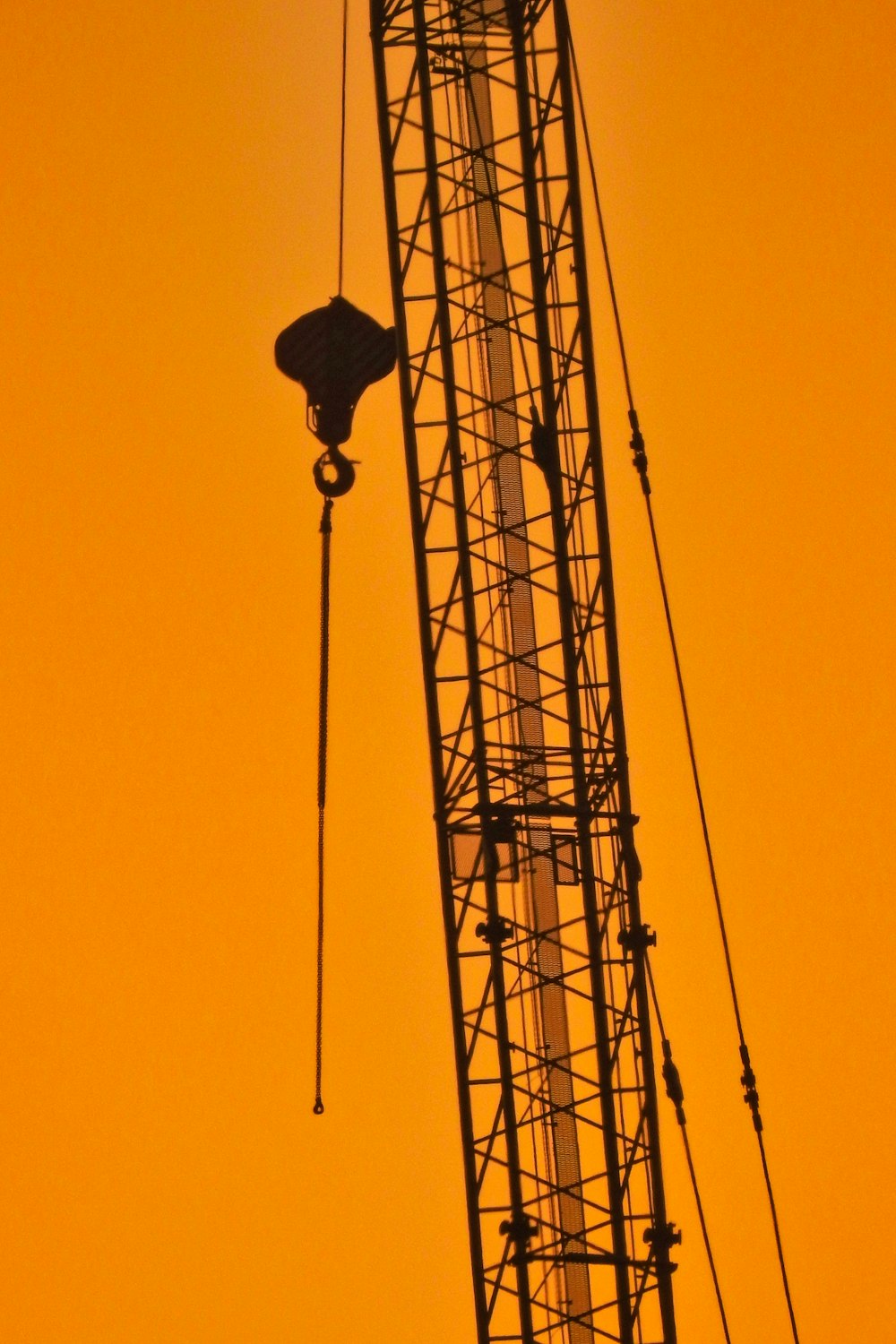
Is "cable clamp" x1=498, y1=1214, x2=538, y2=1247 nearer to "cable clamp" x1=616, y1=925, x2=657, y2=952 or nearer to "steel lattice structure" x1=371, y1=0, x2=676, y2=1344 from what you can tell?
"steel lattice structure" x1=371, y1=0, x2=676, y2=1344

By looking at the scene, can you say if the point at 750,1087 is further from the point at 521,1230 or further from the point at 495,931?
the point at 495,931

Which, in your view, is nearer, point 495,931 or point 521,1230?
point 521,1230

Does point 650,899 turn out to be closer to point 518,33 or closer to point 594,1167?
point 594,1167

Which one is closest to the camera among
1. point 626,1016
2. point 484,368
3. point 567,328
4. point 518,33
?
point 518,33

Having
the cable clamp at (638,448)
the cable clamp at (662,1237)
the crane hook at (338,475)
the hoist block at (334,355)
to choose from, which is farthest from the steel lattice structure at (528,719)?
the cable clamp at (638,448)

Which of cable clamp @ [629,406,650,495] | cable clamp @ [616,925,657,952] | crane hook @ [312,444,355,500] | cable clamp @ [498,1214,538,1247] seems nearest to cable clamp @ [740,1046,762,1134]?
cable clamp @ [616,925,657,952]

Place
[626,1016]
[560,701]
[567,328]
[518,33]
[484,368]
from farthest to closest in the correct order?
[560,701] < [567,328] < [484,368] < [626,1016] < [518,33]

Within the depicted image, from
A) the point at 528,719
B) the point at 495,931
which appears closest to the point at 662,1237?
the point at 495,931

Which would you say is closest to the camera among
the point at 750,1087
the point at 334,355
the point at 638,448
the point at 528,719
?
the point at 334,355

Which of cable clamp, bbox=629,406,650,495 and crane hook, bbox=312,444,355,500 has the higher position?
cable clamp, bbox=629,406,650,495

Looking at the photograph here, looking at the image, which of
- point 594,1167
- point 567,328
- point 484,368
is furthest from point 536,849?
point 594,1167

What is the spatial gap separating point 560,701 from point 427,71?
23.1ft

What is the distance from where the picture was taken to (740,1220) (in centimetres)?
1457

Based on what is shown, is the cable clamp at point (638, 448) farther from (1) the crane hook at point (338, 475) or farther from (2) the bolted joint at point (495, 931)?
(2) the bolted joint at point (495, 931)
